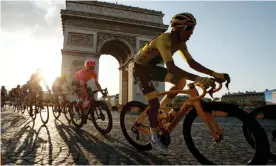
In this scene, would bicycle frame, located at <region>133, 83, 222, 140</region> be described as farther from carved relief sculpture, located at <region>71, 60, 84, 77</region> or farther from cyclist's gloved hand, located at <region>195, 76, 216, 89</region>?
carved relief sculpture, located at <region>71, 60, 84, 77</region>

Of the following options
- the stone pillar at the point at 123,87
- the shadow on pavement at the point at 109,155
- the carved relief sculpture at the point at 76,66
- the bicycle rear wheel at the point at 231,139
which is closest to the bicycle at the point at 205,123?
the bicycle rear wheel at the point at 231,139

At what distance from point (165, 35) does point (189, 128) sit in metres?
1.18

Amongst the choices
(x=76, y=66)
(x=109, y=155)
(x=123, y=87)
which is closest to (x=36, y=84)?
(x=109, y=155)

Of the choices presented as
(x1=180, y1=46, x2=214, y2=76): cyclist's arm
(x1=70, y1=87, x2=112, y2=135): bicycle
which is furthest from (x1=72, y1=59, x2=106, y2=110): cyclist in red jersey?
(x1=180, y1=46, x2=214, y2=76): cyclist's arm

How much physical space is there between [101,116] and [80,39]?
19.7m

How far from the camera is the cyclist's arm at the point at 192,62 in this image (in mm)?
2900

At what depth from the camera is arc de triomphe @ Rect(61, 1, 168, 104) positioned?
23.2 m

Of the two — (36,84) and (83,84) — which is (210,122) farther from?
(36,84)

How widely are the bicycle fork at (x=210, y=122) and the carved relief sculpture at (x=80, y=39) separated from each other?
22.2m

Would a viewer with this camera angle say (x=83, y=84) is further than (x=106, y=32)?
No

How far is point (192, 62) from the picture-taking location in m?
3.12

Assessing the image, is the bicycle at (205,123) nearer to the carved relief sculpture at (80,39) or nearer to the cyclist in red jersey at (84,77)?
the cyclist in red jersey at (84,77)

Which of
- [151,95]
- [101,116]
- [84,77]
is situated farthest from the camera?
[84,77]

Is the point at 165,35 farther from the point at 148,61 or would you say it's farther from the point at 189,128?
the point at 189,128
